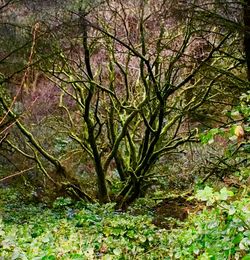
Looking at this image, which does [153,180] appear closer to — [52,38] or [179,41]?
[179,41]

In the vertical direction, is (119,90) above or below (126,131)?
above

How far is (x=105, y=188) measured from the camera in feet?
25.7

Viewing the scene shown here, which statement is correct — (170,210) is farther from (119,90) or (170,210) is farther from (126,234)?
(119,90)

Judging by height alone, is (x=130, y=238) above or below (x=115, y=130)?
below

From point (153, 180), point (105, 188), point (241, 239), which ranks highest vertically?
point (153, 180)

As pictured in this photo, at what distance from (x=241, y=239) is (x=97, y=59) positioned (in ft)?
25.2

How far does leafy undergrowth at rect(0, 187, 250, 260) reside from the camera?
199cm

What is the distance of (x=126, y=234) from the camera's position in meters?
4.40

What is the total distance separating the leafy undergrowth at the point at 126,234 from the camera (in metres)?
1.99

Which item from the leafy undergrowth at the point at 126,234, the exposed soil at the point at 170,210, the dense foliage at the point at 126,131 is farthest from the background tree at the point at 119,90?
the leafy undergrowth at the point at 126,234

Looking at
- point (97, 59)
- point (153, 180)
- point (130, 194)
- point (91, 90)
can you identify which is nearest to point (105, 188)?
point (130, 194)

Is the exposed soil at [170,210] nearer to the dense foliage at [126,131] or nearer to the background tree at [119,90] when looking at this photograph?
the dense foliage at [126,131]

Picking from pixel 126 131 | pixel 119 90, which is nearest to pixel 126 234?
pixel 126 131

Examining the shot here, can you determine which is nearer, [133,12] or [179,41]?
[133,12]
